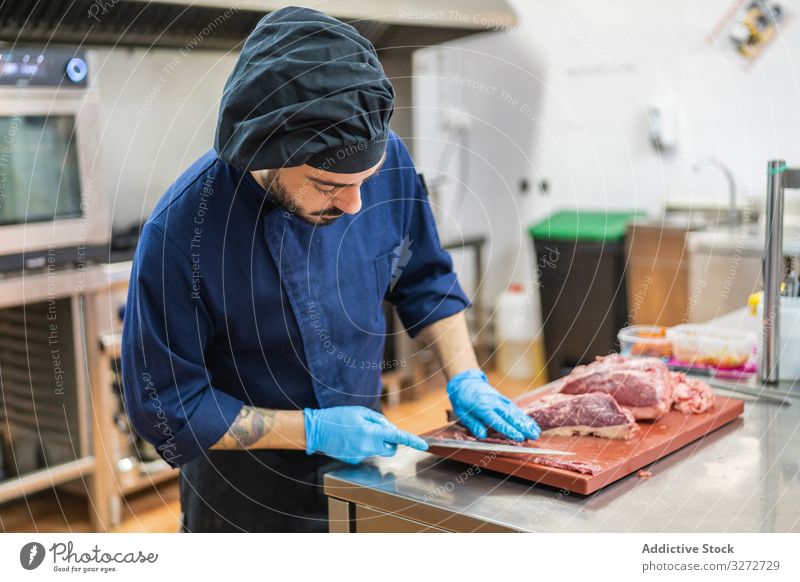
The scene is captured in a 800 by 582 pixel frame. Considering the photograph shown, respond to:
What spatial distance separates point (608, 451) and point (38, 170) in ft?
6.10

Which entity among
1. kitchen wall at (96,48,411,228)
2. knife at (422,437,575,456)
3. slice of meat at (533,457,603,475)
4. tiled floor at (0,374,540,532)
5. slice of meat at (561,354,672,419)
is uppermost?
kitchen wall at (96,48,411,228)

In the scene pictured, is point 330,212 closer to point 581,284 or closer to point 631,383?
point 631,383

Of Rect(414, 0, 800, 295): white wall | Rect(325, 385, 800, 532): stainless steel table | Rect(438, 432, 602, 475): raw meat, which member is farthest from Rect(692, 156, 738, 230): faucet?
Rect(438, 432, 602, 475): raw meat

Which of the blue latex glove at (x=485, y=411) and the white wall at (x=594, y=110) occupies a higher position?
the white wall at (x=594, y=110)

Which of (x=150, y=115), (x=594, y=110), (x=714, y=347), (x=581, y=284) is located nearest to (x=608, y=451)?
(x=714, y=347)

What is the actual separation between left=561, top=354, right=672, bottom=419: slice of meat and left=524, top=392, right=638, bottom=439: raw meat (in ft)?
0.16

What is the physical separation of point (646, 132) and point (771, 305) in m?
2.39

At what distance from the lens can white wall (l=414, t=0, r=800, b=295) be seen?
349 centimetres

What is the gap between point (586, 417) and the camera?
129 cm

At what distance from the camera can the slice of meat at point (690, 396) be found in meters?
1.38

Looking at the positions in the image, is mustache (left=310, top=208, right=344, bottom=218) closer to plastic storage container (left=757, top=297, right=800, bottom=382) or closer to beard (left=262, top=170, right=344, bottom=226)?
beard (left=262, top=170, right=344, bottom=226)

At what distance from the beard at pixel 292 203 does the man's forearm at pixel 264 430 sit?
310 mm

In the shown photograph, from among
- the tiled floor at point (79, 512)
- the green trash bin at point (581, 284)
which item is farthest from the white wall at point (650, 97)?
the tiled floor at point (79, 512)

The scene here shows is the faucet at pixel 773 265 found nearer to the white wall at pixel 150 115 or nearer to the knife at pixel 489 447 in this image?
the knife at pixel 489 447
